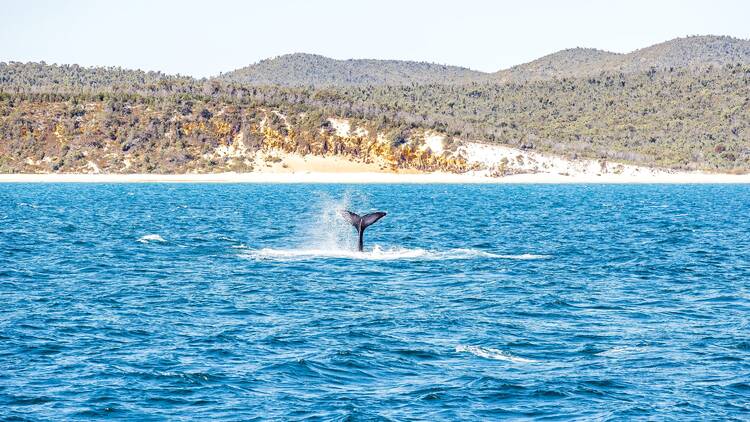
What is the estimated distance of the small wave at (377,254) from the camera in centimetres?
4416

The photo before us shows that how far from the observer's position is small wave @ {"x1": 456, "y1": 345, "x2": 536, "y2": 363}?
23047mm

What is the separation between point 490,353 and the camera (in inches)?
931

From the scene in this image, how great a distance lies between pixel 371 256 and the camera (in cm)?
4450

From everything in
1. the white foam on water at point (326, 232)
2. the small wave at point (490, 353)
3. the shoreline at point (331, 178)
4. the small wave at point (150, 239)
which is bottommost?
the small wave at point (150, 239)

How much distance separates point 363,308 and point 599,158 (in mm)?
146520

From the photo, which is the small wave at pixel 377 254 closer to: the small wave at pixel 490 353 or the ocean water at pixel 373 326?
the ocean water at pixel 373 326

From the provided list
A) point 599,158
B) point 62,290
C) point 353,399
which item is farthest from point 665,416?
point 599,158

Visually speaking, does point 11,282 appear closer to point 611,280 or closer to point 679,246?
point 611,280

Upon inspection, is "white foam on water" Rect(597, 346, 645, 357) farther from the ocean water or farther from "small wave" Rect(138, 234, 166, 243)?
"small wave" Rect(138, 234, 166, 243)

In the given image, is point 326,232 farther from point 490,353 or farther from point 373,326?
point 490,353

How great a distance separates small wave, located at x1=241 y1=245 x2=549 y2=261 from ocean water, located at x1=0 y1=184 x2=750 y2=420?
205 mm

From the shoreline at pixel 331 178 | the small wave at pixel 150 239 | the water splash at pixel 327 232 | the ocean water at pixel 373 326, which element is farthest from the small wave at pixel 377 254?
the shoreline at pixel 331 178

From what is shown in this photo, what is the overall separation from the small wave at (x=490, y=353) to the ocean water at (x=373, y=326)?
7 centimetres

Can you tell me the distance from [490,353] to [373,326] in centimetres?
418
